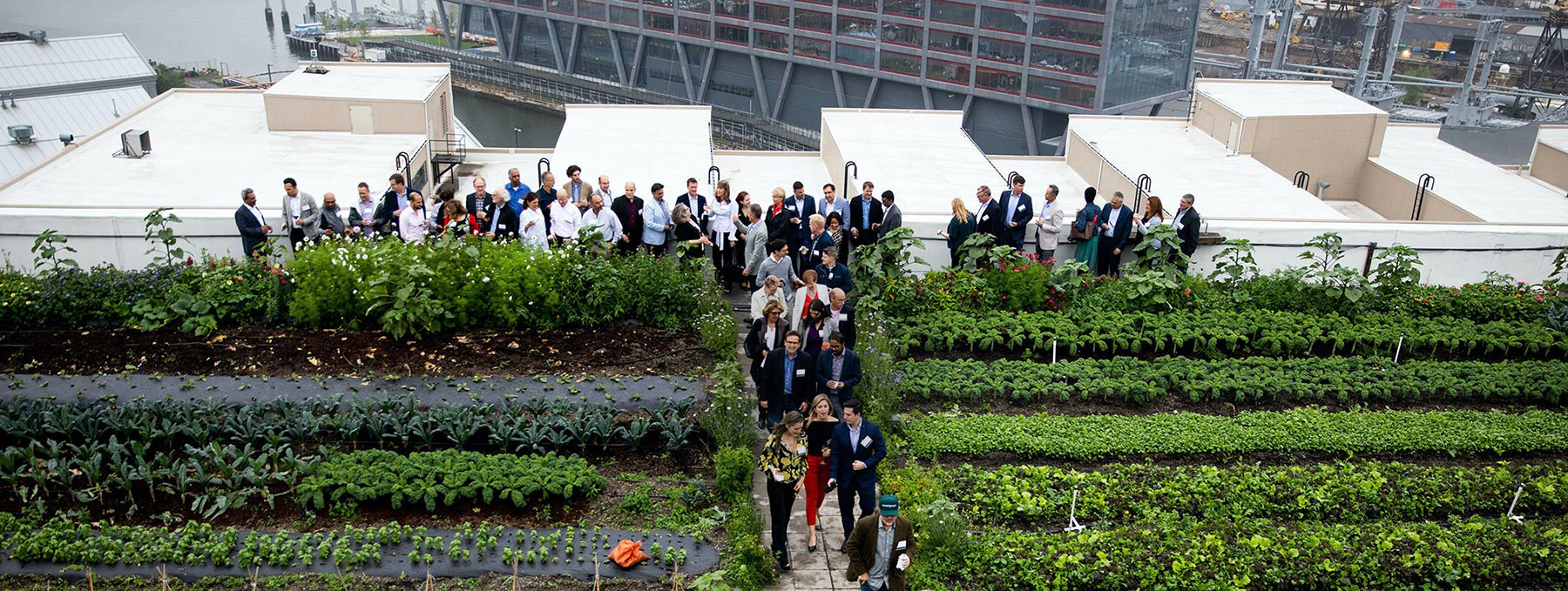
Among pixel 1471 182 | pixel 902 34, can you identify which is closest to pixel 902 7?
pixel 902 34

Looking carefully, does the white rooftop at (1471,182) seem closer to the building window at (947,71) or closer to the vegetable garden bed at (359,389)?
the vegetable garden bed at (359,389)

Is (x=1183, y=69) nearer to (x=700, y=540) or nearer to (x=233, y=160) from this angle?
(x=233, y=160)

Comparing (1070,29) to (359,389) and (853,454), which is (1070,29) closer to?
(359,389)

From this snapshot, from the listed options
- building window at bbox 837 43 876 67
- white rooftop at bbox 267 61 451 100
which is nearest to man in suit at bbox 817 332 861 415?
white rooftop at bbox 267 61 451 100

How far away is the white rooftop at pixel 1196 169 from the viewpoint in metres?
17.6

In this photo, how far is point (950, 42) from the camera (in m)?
65.6

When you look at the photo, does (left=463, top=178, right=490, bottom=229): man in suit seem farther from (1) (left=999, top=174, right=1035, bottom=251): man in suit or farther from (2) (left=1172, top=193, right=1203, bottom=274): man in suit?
(2) (left=1172, top=193, right=1203, bottom=274): man in suit

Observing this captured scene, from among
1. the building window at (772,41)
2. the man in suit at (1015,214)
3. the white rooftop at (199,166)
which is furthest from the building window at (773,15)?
the man in suit at (1015,214)

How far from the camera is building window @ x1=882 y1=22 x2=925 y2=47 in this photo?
66.8 m

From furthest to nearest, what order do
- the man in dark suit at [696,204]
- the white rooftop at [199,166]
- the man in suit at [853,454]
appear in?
the white rooftop at [199,166] → the man in dark suit at [696,204] → the man in suit at [853,454]

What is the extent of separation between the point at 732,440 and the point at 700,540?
1440 mm

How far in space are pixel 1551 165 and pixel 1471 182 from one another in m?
2.60

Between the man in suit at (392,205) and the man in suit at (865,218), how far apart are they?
5.79m

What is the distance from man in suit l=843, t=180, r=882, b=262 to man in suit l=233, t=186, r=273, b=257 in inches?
294
